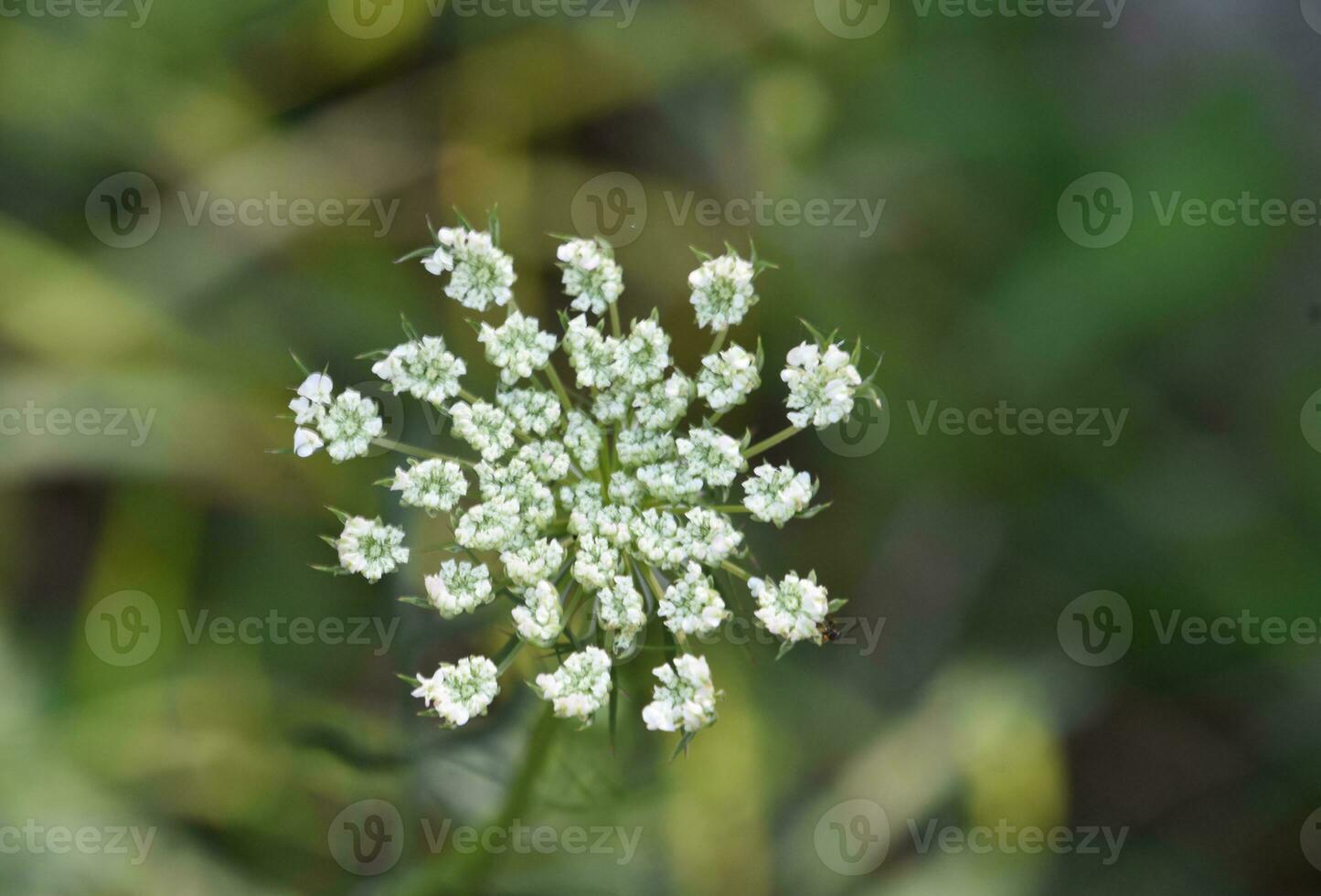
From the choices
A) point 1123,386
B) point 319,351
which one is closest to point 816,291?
point 1123,386

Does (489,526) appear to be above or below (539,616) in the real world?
above

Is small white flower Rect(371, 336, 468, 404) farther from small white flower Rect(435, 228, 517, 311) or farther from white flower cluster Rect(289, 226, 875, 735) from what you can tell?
small white flower Rect(435, 228, 517, 311)

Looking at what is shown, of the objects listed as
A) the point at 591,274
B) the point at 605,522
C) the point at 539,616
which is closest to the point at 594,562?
the point at 605,522

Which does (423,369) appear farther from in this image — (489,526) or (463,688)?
(463,688)

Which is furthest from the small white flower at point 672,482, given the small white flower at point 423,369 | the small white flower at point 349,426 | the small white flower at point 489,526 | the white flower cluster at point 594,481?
the small white flower at point 349,426

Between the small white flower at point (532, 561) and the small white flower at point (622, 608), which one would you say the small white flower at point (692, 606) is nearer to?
the small white flower at point (622, 608)

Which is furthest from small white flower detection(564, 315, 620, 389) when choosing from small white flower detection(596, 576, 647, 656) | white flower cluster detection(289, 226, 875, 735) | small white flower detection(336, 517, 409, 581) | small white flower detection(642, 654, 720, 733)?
small white flower detection(642, 654, 720, 733)
